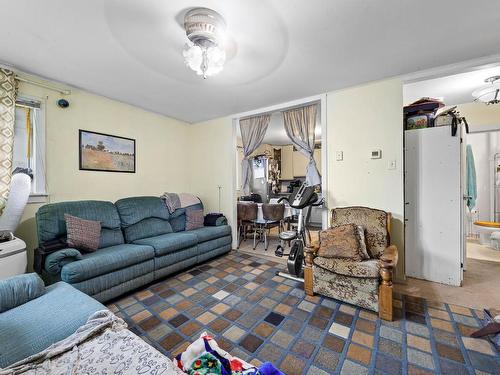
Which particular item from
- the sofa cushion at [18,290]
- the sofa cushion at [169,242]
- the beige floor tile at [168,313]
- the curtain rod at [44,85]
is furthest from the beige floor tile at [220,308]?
the curtain rod at [44,85]

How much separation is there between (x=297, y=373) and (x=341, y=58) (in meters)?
2.55

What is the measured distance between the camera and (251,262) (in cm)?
317

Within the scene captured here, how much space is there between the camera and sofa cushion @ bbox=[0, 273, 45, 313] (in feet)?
4.22

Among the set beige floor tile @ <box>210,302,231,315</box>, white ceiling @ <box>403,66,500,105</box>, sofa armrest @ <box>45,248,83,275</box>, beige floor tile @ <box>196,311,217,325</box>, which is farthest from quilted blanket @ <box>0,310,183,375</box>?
white ceiling @ <box>403,66,500,105</box>

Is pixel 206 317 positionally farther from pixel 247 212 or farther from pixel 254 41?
pixel 254 41

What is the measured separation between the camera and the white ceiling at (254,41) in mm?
1490

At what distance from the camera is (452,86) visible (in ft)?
9.41

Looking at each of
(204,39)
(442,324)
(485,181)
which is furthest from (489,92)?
(204,39)

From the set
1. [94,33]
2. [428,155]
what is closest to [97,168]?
[94,33]

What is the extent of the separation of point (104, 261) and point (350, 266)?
226 cm

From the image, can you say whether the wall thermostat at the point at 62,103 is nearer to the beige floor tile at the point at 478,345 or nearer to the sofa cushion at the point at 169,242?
the sofa cushion at the point at 169,242

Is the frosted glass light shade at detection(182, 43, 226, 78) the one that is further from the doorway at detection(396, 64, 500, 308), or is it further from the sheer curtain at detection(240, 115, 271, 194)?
the doorway at detection(396, 64, 500, 308)

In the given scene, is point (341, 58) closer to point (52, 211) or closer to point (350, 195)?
point (350, 195)

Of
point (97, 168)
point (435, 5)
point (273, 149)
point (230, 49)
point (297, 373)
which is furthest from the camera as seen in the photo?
point (273, 149)
